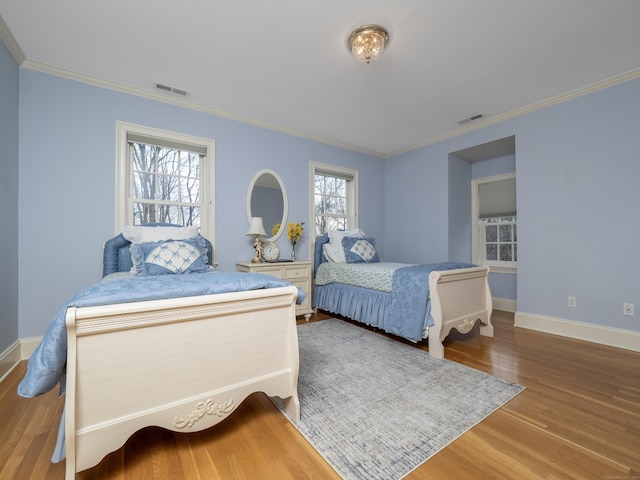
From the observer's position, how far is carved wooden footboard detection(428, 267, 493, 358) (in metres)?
2.42

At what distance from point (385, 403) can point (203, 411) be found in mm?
1059

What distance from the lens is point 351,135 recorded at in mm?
4141

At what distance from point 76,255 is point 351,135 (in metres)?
3.54

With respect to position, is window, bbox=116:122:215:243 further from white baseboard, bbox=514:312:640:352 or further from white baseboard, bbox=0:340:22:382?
white baseboard, bbox=514:312:640:352

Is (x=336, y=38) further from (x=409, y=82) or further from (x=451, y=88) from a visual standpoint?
(x=451, y=88)

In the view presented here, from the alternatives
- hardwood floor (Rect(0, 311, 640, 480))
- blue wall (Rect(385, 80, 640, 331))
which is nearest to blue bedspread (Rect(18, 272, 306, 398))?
hardwood floor (Rect(0, 311, 640, 480))

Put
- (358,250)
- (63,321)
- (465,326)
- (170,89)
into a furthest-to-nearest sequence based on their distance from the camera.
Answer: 1. (358,250)
2. (170,89)
3. (465,326)
4. (63,321)

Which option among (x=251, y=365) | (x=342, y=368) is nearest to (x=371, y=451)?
(x=251, y=365)

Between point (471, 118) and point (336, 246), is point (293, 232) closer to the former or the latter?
point (336, 246)

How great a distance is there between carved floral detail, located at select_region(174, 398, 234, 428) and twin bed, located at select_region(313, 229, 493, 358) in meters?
1.73

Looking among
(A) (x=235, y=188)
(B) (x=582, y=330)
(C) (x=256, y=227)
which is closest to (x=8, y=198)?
(A) (x=235, y=188)

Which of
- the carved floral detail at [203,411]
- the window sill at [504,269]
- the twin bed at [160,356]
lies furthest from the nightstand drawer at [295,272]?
the window sill at [504,269]

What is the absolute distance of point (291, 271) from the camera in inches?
136

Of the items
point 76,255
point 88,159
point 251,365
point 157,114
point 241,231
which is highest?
point 157,114
